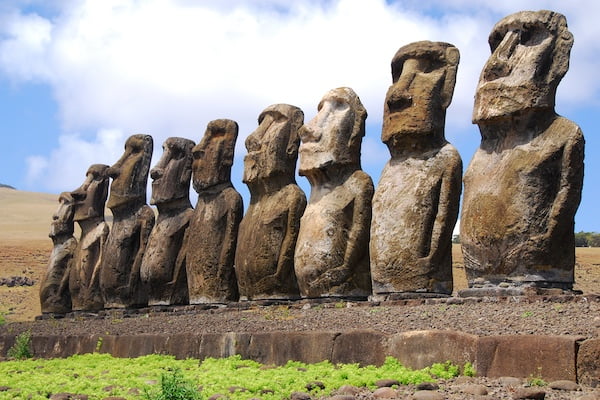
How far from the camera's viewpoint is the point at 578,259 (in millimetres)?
26391

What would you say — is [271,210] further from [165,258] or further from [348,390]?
[348,390]

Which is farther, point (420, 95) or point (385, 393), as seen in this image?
point (420, 95)

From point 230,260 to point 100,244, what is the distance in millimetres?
4445

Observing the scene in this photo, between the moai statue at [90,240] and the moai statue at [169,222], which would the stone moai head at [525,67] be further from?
the moai statue at [90,240]

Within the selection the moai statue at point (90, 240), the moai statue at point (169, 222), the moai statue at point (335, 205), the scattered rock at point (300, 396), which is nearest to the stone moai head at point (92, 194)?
the moai statue at point (90, 240)

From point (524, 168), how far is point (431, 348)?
3.39 metres

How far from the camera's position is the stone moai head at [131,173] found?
17.5 metres

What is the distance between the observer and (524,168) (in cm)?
1016

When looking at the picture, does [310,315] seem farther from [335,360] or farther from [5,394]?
[5,394]

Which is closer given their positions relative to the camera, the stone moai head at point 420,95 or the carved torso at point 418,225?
the carved torso at point 418,225

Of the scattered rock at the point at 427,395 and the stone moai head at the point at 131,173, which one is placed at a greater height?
the stone moai head at the point at 131,173

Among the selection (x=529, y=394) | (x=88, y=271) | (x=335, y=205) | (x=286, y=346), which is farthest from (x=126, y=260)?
(x=529, y=394)

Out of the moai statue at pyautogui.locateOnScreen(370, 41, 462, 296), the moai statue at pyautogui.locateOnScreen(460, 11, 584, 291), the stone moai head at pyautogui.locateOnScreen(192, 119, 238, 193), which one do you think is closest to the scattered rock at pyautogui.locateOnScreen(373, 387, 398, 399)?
the moai statue at pyautogui.locateOnScreen(460, 11, 584, 291)

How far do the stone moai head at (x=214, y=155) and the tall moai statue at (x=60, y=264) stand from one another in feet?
15.7
